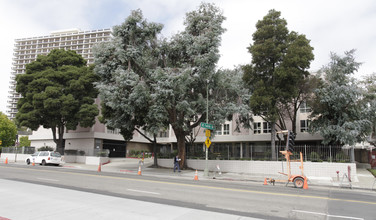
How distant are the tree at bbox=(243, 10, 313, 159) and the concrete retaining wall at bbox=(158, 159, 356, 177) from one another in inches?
50.1

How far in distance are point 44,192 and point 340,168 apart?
21.8 meters

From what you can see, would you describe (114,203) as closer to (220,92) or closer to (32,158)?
(220,92)

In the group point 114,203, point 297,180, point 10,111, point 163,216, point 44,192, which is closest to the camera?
point 163,216

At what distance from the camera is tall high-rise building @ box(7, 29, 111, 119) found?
113 meters

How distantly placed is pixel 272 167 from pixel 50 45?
402 feet

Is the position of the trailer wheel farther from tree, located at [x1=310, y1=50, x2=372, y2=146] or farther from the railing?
tree, located at [x1=310, y1=50, x2=372, y2=146]

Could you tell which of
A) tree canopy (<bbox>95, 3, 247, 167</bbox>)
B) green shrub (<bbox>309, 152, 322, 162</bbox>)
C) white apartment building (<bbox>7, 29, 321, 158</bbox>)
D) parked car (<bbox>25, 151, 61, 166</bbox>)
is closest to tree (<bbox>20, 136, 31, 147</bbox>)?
→ white apartment building (<bbox>7, 29, 321, 158</bbox>)

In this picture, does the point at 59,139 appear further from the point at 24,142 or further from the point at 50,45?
the point at 50,45

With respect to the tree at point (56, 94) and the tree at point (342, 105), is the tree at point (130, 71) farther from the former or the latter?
the tree at point (342, 105)

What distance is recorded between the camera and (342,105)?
25.1 m

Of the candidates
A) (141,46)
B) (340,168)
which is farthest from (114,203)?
(340,168)

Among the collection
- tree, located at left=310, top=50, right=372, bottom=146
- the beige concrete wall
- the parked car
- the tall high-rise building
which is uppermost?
the tall high-rise building

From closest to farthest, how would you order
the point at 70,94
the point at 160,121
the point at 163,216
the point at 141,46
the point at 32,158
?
the point at 163,216, the point at 160,121, the point at 141,46, the point at 32,158, the point at 70,94

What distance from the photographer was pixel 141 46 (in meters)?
23.8
